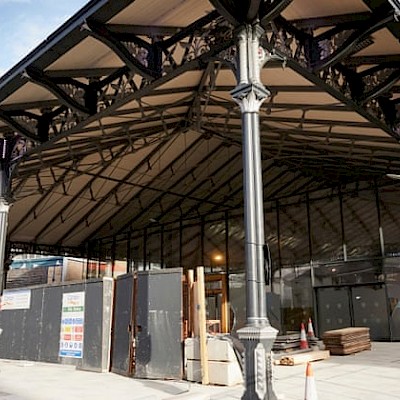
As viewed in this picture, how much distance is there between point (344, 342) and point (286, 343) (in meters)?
1.62

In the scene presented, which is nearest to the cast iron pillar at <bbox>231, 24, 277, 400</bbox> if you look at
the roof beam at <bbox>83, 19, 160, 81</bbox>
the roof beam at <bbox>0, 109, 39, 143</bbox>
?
the roof beam at <bbox>83, 19, 160, 81</bbox>

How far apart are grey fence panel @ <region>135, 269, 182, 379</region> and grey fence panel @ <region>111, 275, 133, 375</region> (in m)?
0.42

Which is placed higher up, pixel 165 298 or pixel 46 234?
pixel 46 234

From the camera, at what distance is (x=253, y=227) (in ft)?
22.3

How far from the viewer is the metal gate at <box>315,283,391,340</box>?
17.3 metres

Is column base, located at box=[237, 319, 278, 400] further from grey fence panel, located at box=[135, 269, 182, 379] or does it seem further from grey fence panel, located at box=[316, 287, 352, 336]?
grey fence panel, located at box=[316, 287, 352, 336]

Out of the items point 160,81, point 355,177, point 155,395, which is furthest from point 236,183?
point 155,395

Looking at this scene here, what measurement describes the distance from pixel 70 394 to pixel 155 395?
1550mm

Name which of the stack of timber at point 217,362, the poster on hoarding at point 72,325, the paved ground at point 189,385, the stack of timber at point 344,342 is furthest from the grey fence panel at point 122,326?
the stack of timber at point 344,342

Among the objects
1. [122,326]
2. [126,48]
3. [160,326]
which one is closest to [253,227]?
[160,326]

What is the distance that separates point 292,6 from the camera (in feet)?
28.0

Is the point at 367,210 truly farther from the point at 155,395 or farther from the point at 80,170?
the point at 155,395

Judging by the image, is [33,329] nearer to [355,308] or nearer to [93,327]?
[93,327]

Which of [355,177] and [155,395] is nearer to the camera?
[155,395]
